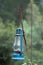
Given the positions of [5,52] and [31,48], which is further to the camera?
[5,52]

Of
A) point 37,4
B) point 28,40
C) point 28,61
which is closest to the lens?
point 28,61

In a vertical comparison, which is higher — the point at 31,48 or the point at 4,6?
the point at 4,6

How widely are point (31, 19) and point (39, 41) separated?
158 millimetres

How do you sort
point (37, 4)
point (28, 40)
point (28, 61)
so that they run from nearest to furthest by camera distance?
point (28, 61) < point (28, 40) < point (37, 4)

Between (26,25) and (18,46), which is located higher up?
(26,25)

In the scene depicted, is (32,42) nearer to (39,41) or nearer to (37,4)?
(39,41)

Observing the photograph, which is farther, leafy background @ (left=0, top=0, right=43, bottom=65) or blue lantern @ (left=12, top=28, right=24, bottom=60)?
leafy background @ (left=0, top=0, right=43, bottom=65)

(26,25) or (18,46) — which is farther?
Result: (26,25)

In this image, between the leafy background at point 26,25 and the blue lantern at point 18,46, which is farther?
the leafy background at point 26,25

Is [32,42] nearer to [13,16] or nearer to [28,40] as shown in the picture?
[28,40]

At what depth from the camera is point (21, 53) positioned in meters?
1.67

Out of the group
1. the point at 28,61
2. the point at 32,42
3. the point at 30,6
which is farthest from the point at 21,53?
the point at 30,6

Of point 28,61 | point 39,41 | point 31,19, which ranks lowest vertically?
point 28,61

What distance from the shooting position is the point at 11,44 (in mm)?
1861
